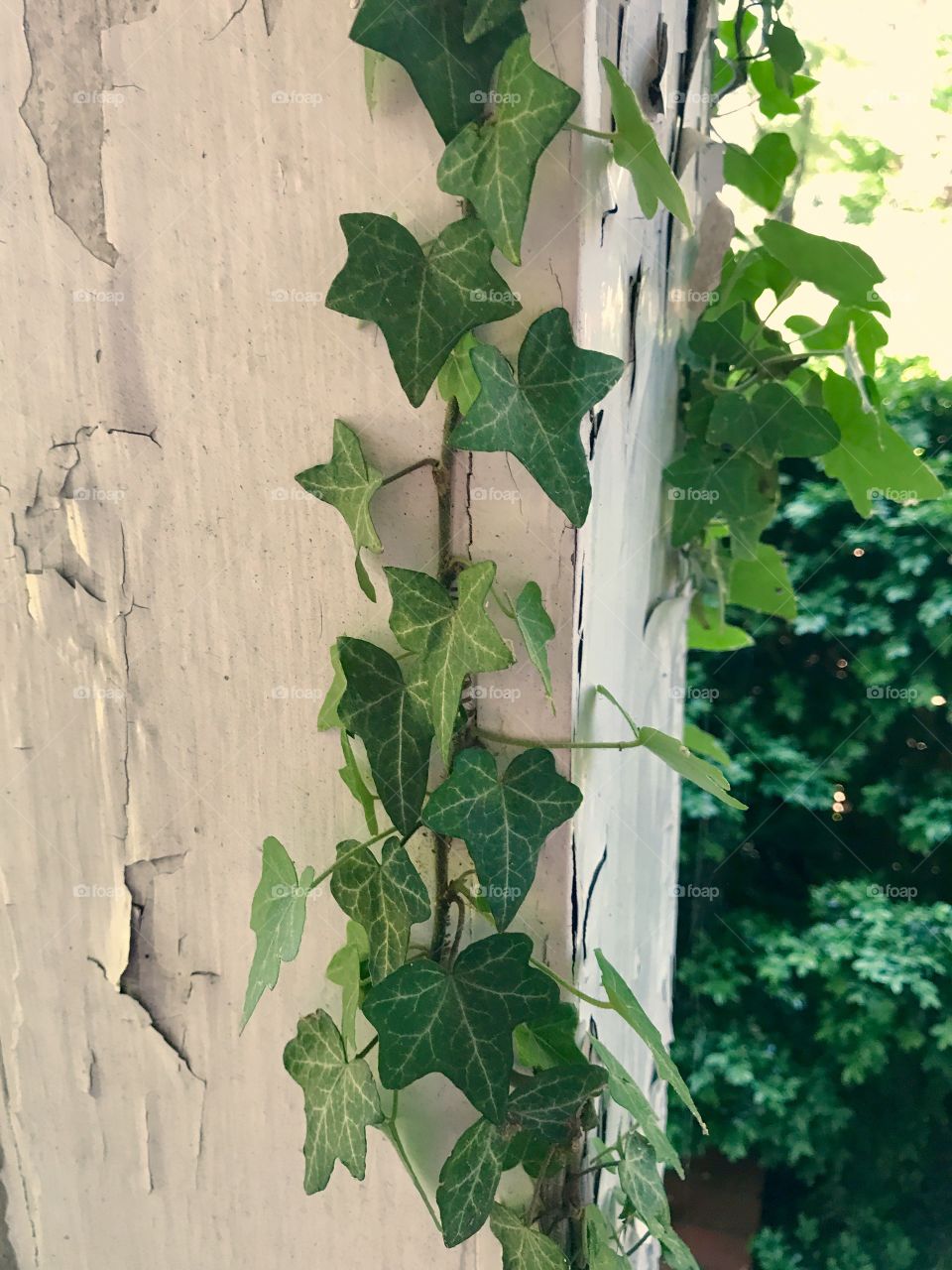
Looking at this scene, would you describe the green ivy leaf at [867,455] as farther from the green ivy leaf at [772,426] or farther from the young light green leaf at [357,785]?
the young light green leaf at [357,785]

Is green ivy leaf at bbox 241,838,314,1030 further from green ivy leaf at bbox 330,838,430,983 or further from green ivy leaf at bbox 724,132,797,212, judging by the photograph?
green ivy leaf at bbox 724,132,797,212

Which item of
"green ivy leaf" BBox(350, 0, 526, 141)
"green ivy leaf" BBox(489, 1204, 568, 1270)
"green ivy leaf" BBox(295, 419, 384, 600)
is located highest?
"green ivy leaf" BBox(350, 0, 526, 141)

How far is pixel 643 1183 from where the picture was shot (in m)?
0.41

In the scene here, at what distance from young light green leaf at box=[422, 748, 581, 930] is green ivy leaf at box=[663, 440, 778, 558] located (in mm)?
333

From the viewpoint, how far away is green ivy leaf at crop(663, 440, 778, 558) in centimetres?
63

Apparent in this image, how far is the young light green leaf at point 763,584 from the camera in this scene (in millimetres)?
763

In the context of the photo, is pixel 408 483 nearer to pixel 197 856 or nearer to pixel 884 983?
pixel 197 856

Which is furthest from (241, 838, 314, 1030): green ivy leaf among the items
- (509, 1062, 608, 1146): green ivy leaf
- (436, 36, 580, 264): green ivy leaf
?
(436, 36, 580, 264): green ivy leaf

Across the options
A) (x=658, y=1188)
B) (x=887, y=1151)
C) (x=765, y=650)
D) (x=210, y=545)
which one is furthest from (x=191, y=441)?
(x=887, y=1151)

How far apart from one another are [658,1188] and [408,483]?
325 mm

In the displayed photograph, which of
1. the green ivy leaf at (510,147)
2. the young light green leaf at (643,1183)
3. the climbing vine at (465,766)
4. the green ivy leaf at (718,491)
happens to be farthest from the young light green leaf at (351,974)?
the green ivy leaf at (718,491)

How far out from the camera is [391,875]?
1.17 ft

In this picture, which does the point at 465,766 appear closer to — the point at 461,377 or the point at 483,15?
the point at 461,377

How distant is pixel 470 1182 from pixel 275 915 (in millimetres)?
125
